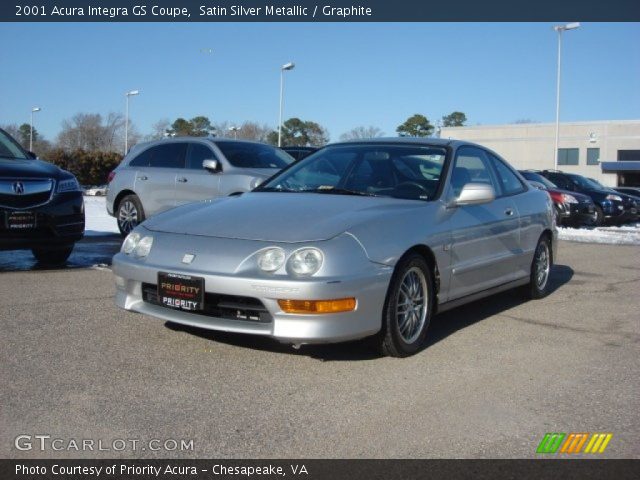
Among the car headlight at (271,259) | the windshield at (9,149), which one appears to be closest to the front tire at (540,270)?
the car headlight at (271,259)

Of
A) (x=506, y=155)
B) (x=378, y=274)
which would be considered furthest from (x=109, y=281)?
(x=506, y=155)

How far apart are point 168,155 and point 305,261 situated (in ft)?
25.2

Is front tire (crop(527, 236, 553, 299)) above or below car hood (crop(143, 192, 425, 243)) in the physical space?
below

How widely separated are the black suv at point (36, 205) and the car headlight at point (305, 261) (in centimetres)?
420

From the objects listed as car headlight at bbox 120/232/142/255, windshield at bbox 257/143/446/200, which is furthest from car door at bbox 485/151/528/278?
car headlight at bbox 120/232/142/255

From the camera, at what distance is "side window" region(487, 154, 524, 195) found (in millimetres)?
6367

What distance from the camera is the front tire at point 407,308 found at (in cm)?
444

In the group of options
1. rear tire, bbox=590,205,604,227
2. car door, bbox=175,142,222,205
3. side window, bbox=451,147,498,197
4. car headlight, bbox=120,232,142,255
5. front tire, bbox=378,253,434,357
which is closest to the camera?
front tire, bbox=378,253,434,357

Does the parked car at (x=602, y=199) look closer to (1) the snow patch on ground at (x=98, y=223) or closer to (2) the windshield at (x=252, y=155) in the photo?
(2) the windshield at (x=252, y=155)

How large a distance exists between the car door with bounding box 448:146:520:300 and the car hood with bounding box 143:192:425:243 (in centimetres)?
48

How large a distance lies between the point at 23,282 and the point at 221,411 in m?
4.10

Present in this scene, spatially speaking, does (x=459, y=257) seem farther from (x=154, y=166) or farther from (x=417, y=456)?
(x=154, y=166)

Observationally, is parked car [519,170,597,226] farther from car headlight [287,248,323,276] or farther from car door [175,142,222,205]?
car headlight [287,248,323,276]

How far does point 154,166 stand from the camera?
37.2 ft
